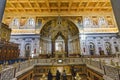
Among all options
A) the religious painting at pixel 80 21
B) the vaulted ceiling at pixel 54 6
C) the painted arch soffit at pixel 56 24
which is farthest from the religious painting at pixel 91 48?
the vaulted ceiling at pixel 54 6

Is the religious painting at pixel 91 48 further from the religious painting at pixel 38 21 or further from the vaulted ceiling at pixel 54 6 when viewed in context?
the religious painting at pixel 38 21

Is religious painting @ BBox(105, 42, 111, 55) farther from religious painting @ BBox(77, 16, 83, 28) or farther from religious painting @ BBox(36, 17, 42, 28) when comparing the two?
religious painting @ BBox(36, 17, 42, 28)

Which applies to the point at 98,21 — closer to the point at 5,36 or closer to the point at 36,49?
the point at 36,49

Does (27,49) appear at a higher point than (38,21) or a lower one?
lower

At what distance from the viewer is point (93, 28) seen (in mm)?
19750

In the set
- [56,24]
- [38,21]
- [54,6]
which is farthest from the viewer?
[38,21]

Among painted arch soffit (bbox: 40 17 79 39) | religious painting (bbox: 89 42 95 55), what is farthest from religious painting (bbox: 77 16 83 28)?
religious painting (bbox: 89 42 95 55)

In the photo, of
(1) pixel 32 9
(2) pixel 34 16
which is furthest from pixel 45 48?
(1) pixel 32 9

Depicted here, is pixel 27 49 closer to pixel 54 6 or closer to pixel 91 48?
pixel 54 6

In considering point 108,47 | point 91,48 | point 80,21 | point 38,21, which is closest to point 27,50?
point 38,21

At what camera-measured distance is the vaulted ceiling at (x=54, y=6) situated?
17062 millimetres

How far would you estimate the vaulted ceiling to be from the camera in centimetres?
1706

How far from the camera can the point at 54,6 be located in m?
18.8

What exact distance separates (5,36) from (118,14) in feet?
42.6
